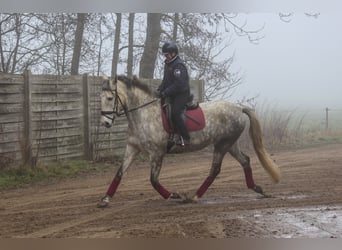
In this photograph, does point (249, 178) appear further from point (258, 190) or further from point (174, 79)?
point (174, 79)

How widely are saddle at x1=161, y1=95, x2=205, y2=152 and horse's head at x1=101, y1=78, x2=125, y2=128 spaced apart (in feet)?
0.91

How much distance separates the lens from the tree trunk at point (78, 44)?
11.7 feet

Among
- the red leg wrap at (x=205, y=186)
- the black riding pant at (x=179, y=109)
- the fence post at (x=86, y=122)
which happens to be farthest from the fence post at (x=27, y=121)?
the red leg wrap at (x=205, y=186)

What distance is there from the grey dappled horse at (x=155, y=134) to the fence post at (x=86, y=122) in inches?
5.9

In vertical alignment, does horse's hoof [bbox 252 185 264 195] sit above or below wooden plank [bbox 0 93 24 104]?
below

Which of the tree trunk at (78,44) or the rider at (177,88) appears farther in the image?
the tree trunk at (78,44)

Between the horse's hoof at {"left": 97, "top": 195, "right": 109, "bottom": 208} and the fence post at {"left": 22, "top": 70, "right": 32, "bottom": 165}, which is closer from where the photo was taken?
the horse's hoof at {"left": 97, "top": 195, "right": 109, "bottom": 208}

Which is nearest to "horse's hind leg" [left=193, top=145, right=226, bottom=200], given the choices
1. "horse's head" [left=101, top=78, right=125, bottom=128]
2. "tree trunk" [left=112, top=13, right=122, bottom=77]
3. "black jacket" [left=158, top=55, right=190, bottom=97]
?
"black jacket" [left=158, top=55, right=190, bottom=97]

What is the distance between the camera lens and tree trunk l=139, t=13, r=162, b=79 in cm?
352

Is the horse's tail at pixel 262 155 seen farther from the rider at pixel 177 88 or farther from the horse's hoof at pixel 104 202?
the horse's hoof at pixel 104 202

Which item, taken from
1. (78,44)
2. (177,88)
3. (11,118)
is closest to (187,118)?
(177,88)

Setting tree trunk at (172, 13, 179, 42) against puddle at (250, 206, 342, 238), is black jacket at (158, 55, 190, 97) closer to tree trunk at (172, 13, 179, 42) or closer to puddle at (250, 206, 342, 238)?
tree trunk at (172, 13, 179, 42)

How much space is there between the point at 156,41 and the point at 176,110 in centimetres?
47

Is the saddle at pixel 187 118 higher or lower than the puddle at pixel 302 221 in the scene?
higher
